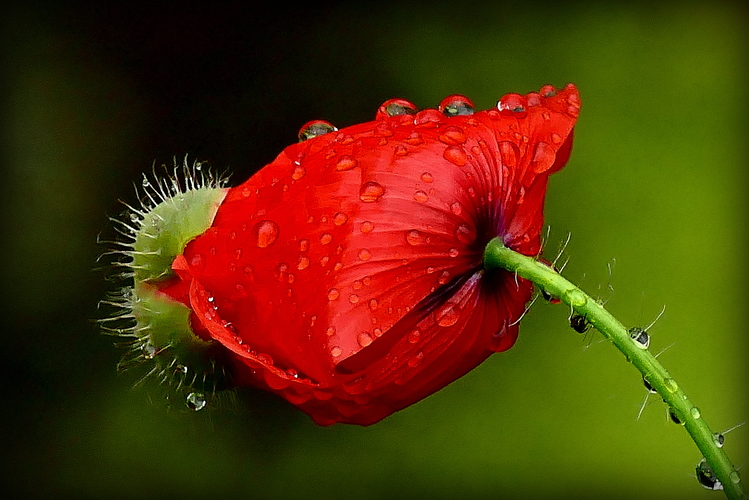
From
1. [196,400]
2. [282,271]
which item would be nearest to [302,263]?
[282,271]

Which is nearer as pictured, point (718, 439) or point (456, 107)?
point (718, 439)

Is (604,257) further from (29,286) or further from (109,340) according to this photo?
(29,286)

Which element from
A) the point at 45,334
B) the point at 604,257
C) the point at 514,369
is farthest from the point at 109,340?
the point at 604,257

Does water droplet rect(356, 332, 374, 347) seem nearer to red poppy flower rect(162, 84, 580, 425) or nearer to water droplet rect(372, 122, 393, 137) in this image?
red poppy flower rect(162, 84, 580, 425)

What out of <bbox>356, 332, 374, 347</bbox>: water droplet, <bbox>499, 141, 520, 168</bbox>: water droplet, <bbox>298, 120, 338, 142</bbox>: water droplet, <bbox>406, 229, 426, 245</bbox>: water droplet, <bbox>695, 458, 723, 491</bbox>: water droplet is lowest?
<bbox>695, 458, 723, 491</bbox>: water droplet

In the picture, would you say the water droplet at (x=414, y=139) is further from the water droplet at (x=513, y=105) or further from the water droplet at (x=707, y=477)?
the water droplet at (x=707, y=477)

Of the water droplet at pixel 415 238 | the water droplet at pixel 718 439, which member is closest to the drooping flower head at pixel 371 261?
the water droplet at pixel 415 238

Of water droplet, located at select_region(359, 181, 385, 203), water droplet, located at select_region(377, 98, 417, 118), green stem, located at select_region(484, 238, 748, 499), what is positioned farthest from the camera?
water droplet, located at select_region(377, 98, 417, 118)

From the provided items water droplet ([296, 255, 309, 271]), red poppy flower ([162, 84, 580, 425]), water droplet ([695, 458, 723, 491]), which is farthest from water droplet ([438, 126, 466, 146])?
water droplet ([695, 458, 723, 491])

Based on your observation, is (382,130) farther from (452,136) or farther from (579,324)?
(579,324)
